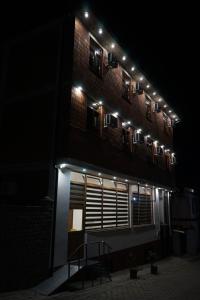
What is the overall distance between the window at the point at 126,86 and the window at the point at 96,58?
2.77 metres

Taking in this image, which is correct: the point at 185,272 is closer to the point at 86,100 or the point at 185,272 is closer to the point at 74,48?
the point at 86,100

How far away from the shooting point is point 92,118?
1280 cm

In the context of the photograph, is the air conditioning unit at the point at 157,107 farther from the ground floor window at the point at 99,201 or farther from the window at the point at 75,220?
the window at the point at 75,220

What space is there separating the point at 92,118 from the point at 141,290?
24.0ft

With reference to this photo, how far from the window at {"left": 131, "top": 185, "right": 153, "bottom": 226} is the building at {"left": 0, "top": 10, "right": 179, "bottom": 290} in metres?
0.18

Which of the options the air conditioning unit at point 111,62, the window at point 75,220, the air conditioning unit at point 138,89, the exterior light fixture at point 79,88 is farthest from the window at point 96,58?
the window at point 75,220

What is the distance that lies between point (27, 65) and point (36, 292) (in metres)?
9.71

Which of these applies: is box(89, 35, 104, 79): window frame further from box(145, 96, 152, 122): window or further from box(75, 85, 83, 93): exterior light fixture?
box(145, 96, 152, 122): window

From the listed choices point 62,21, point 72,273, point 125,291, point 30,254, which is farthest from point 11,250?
point 62,21

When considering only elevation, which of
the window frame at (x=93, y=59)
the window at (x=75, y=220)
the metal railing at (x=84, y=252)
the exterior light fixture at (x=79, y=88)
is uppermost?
the window frame at (x=93, y=59)

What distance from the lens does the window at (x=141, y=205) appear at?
55.7ft

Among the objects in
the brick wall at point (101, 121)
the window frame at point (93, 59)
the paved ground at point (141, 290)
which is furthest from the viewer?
the window frame at point (93, 59)

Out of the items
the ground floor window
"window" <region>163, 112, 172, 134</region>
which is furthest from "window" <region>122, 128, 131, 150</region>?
"window" <region>163, 112, 172, 134</region>

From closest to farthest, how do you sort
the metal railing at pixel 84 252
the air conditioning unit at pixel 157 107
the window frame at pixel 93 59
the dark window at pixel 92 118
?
the metal railing at pixel 84 252, the dark window at pixel 92 118, the window frame at pixel 93 59, the air conditioning unit at pixel 157 107
